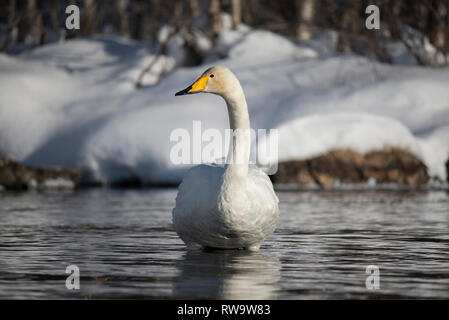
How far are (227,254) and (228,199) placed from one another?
58 cm

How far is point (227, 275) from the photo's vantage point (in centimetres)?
618

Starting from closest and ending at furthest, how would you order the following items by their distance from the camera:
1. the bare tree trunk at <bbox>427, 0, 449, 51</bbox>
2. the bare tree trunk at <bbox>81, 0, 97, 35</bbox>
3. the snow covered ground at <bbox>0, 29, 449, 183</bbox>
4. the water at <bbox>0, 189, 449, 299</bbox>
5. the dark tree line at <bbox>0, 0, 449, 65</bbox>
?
the water at <bbox>0, 189, 449, 299</bbox> → the snow covered ground at <bbox>0, 29, 449, 183</bbox> → the dark tree line at <bbox>0, 0, 449, 65</bbox> → the bare tree trunk at <bbox>427, 0, 449, 51</bbox> → the bare tree trunk at <bbox>81, 0, 97, 35</bbox>

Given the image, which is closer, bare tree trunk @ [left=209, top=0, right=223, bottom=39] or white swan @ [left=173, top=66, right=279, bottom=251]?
white swan @ [left=173, top=66, right=279, bottom=251]

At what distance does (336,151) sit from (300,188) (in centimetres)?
94

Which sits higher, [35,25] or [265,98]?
[35,25]

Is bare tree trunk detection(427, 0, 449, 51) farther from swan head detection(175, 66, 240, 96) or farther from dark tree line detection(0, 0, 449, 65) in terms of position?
swan head detection(175, 66, 240, 96)

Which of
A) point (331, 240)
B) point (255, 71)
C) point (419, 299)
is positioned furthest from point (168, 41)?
point (419, 299)

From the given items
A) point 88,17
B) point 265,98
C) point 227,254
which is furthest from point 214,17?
point 227,254

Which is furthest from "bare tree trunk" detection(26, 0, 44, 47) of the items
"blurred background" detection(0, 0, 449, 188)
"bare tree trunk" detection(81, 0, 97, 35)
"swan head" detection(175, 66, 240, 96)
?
"swan head" detection(175, 66, 240, 96)

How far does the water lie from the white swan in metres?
0.19

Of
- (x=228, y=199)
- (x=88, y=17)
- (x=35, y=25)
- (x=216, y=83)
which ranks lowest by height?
(x=228, y=199)

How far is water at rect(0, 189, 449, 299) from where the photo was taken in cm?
557

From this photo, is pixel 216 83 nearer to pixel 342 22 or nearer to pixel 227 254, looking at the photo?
pixel 227 254

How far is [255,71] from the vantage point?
61.1 feet
